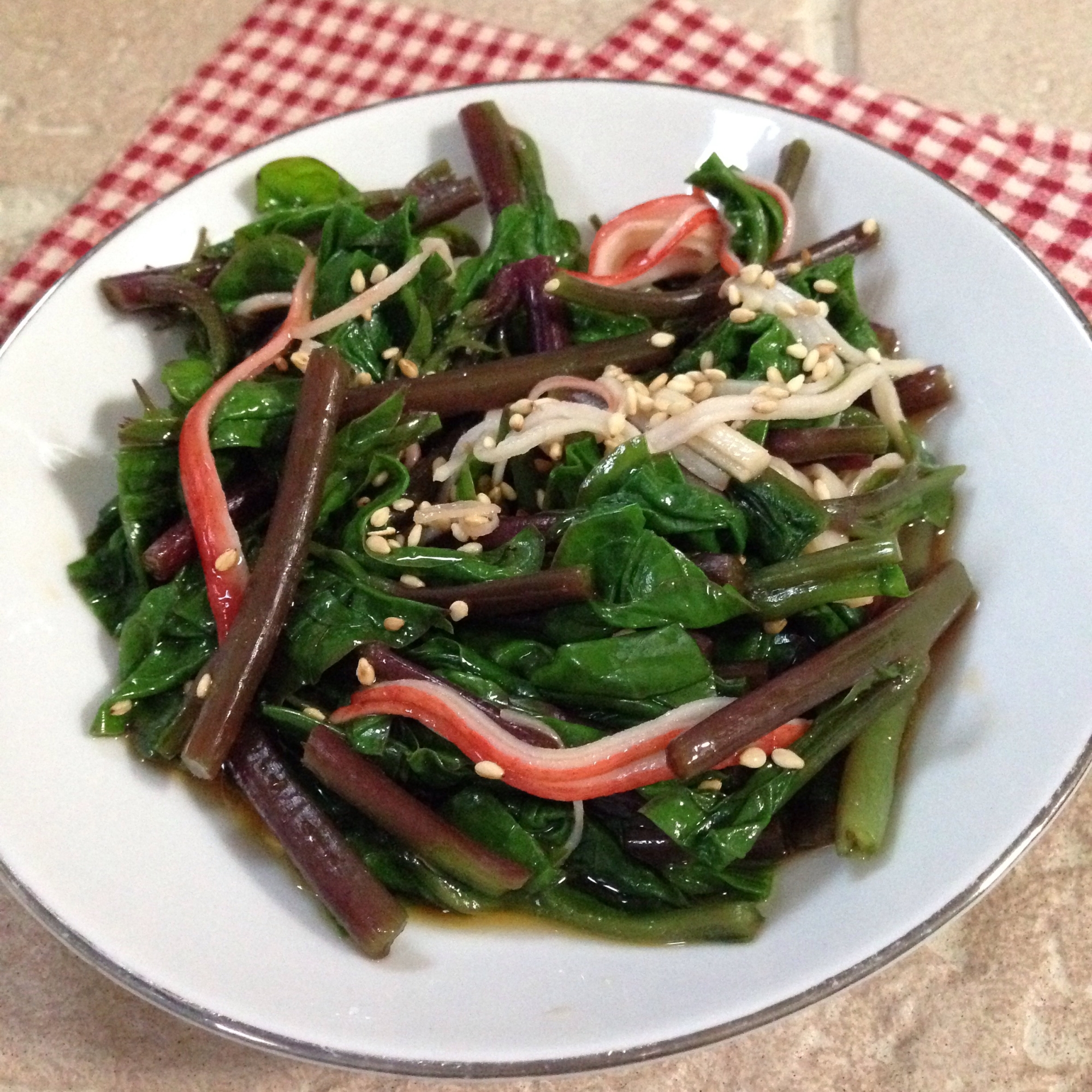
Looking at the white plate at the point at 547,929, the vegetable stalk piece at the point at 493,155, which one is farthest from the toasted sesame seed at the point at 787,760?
the vegetable stalk piece at the point at 493,155

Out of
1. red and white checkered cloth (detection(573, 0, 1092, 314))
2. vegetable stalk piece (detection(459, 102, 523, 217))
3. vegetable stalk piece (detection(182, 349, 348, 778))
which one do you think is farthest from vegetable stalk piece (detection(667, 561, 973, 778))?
vegetable stalk piece (detection(459, 102, 523, 217))

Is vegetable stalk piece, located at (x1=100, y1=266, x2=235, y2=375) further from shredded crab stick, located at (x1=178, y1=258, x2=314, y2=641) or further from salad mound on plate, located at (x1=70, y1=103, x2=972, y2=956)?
→ shredded crab stick, located at (x1=178, y1=258, x2=314, y2=641)

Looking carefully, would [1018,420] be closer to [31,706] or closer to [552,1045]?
[552,1045]

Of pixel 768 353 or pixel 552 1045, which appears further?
pixel 768 353

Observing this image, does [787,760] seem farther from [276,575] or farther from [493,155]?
[493,155]

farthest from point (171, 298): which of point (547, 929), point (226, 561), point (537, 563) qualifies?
point (547, 929)

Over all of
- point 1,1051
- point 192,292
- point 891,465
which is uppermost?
point 192,292

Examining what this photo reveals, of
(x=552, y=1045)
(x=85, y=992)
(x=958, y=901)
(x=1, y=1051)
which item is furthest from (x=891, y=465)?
(x=1, y=1051)

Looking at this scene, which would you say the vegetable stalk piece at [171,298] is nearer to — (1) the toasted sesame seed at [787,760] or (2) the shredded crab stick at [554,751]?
(2) the shredded crab stick at [554,751]

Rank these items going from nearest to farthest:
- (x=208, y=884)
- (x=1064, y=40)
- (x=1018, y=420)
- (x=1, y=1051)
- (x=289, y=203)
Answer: (x=208, y=884), (x=1, y=1051), (x=1018, y=420), (x=289, y=203), (x=1064, y=40)
